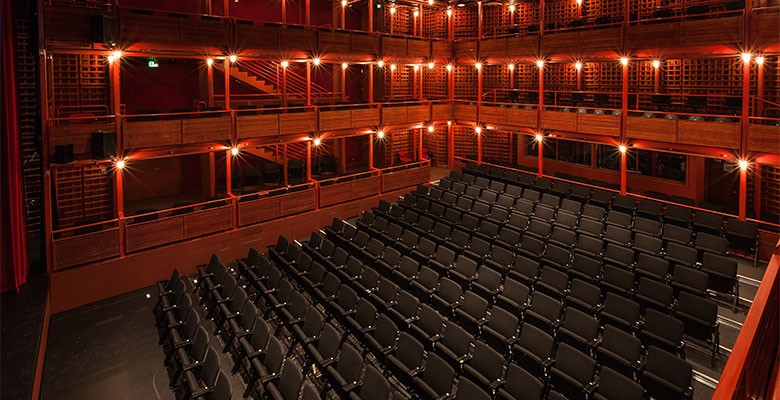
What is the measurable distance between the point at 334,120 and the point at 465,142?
781 cm

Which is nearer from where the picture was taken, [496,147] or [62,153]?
[62,153]

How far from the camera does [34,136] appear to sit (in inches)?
423

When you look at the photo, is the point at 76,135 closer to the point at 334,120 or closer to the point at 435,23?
the point at 334,120

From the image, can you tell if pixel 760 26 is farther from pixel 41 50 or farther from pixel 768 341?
pixel 41 50

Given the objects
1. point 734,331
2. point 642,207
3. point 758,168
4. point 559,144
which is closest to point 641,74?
point 559,144

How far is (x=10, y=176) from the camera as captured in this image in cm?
889

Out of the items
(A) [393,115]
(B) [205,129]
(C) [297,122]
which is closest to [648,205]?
(A) [393,115]

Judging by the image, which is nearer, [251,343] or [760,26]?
[251,343]

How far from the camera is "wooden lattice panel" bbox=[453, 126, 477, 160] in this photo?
21303 millimetres

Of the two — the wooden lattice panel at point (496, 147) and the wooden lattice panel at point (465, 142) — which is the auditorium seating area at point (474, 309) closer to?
the wooden lattice panel at point (496, 147)

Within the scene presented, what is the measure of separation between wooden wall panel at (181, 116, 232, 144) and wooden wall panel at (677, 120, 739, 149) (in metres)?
11.5

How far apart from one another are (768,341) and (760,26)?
10.7 meters

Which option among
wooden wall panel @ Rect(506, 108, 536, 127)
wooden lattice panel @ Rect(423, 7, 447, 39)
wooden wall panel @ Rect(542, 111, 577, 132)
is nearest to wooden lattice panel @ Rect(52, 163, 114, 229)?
wooden wall panel @ Rect(506, 108, 536, 127)

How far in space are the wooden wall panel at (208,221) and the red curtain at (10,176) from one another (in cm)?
332
